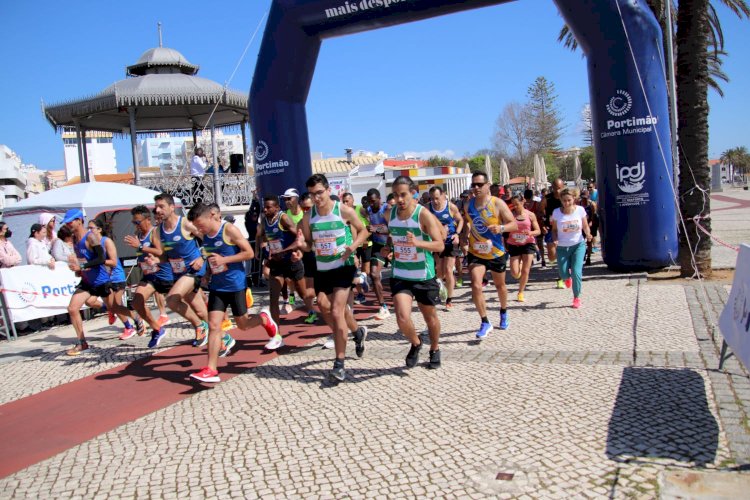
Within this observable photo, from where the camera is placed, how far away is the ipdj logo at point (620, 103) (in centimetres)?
1003

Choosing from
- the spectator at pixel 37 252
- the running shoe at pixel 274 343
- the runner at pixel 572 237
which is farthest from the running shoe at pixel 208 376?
the spectator at pixel 37 252

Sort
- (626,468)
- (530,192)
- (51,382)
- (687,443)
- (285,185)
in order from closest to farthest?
1. (626,468)
2. (687,443)
3. (51,382)
4. (285,185)
5. (530,192)

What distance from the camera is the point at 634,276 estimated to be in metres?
10.2

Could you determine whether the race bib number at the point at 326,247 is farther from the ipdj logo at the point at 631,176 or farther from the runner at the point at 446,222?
the ipdj logo at the point at 631,176

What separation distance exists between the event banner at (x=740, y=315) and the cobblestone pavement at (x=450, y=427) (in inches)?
17.5

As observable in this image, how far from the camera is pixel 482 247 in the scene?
700cm

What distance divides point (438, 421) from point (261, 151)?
8.21m

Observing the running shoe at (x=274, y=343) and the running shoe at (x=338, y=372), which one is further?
the running shoe at (x=274, y=343)

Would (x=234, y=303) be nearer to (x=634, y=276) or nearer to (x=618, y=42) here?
(x=634, y=276)

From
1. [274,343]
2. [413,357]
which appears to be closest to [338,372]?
[413,357]

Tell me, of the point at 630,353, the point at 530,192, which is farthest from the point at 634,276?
the point at 630,353

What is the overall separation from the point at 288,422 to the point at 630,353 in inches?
134

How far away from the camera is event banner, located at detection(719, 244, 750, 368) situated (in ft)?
12.8

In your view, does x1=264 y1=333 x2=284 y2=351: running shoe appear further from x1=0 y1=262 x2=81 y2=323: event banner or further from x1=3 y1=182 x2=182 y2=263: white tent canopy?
x1=3 y1=182 x2=182 y2=263: white tent canopy
